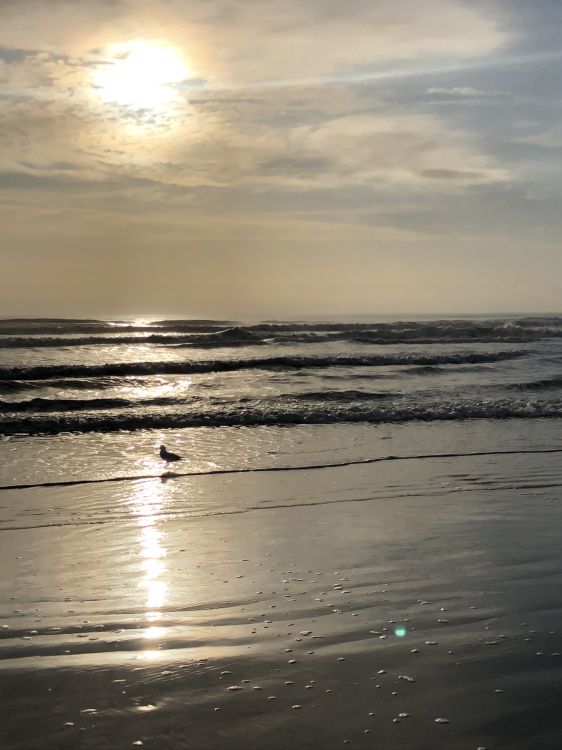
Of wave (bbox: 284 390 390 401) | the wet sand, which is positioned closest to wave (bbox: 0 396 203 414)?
wave (bbox: 284 390 390 401)

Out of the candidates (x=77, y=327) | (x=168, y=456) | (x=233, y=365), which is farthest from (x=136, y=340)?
(x=168, y=456)

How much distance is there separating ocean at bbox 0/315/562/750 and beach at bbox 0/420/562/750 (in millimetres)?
16

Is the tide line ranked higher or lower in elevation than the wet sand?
higher

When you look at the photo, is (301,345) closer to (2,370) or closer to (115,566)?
(2,370)

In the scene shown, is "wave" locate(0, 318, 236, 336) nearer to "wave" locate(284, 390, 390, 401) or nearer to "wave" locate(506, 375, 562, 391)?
"wave" locate(284, 390, 390, 401)

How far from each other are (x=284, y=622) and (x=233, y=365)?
20478 millimetres

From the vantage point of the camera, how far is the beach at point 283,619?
3596 millimetres

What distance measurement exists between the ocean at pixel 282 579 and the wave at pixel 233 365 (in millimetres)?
7168

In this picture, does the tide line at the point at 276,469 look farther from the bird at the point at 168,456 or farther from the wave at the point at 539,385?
the wave at the point at 539,385

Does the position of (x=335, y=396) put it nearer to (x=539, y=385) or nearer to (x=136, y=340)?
(x=539, y=385)

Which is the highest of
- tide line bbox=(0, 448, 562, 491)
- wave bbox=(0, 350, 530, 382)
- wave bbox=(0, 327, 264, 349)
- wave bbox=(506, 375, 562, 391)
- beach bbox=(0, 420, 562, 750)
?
wave bbox=(0, 327, 264, 349)

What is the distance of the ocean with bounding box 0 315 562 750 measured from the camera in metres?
3.66

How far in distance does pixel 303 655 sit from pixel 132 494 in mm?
4855

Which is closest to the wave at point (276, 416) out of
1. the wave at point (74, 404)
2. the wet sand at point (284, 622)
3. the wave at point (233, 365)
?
the wave at point (74, 404)
